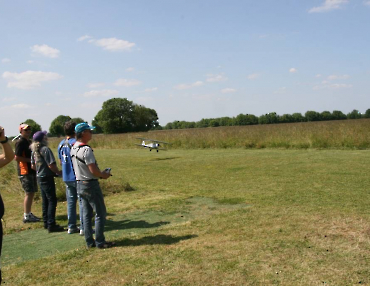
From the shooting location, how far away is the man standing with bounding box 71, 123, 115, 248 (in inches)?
200

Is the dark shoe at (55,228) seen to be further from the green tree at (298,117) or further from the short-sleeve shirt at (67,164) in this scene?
the green tree at (298,117)

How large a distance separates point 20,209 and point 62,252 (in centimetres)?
417

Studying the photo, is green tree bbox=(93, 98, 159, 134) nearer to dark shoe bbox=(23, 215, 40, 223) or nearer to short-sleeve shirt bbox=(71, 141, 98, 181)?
dark shoe bbox=(23, 215, 40, 223)

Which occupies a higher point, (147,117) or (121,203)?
(147,117)

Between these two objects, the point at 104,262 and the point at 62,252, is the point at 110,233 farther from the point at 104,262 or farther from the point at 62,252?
the point at 104,262

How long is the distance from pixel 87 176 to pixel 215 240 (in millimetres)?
2019

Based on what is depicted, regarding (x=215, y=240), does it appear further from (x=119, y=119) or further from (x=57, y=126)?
(x=57, y=126)

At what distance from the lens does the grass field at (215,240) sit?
13.7ft

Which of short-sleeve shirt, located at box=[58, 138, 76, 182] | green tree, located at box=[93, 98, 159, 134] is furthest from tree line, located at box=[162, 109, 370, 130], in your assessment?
short-sleeve shirt, located at box=[58, 138, 76, 182]

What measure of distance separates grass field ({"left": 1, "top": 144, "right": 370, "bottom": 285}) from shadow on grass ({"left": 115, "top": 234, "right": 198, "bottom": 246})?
0.02 metres

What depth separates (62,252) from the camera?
5.30 meters

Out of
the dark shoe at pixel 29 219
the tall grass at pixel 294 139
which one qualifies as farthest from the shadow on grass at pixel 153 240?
the tall grass at pixel 294 139

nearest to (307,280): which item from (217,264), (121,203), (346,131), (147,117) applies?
(217,264)

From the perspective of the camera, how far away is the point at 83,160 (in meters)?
5.12
